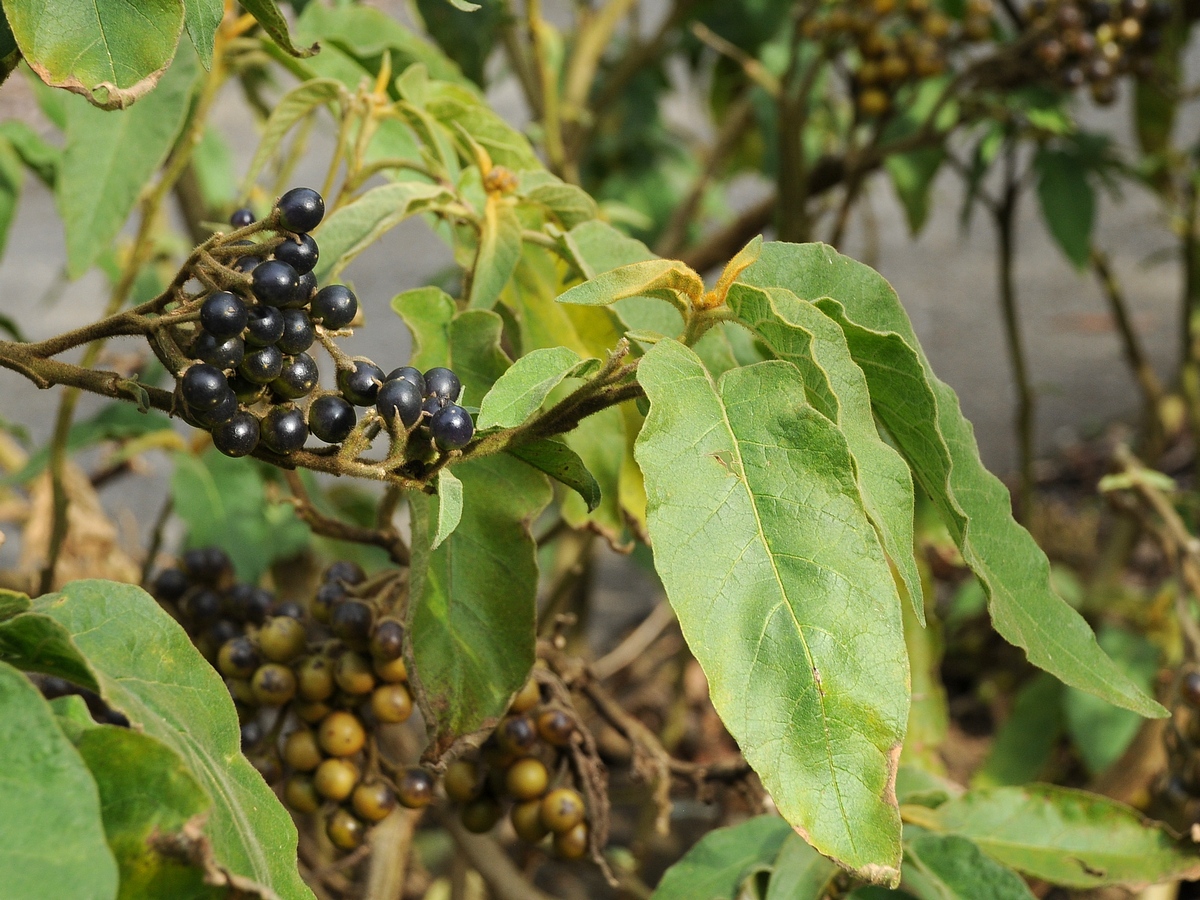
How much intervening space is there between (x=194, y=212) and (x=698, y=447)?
100 cm

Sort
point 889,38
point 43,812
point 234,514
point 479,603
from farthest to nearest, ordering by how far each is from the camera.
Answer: point 889,38 < point 234,514 < point 479,603 < point 43,812

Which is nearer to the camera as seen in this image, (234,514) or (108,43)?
(108,43)

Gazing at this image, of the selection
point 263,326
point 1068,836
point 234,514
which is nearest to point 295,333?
point 263,326

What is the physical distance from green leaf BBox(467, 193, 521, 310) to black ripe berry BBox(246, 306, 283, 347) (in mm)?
183

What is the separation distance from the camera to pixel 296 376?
492mm

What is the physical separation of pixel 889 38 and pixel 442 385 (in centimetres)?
109

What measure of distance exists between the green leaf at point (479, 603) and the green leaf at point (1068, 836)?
31 centimetres

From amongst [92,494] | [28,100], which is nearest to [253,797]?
[92,494]

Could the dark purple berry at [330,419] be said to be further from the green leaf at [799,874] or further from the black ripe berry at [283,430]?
the green leaf at [799,874]

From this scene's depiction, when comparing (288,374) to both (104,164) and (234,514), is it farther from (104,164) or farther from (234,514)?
(234,514)

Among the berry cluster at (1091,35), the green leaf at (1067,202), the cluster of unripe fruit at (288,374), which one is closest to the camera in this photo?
the cluster of unripe fruit at (288,374)

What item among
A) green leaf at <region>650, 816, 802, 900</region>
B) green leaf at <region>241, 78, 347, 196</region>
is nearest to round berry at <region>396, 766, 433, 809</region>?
green leaf at <region>650, 816, 802, 900</region>

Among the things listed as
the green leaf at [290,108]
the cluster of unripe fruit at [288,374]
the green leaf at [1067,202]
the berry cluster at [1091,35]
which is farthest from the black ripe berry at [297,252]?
the green leaf at [1067,202]

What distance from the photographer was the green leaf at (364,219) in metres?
0.65
